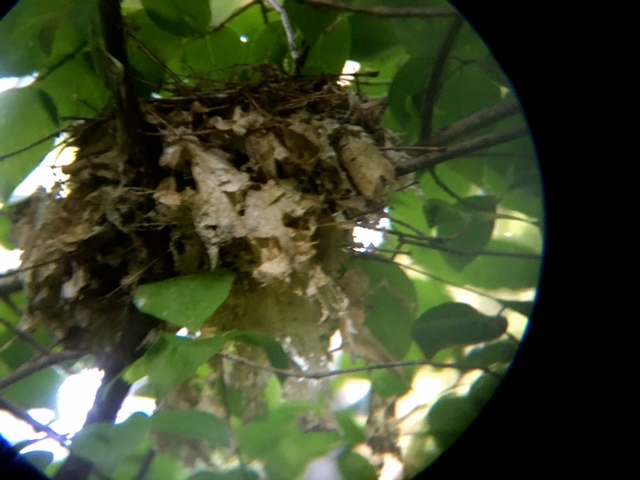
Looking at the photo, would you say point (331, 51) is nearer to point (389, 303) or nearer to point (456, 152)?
point (456, 152)

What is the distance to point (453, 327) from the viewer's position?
0.69 meters

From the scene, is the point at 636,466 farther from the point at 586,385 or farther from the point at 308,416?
the point at 308,416

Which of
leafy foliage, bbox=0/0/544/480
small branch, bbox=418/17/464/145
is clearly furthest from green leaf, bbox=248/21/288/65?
small branch, bbox=418/17/464/145

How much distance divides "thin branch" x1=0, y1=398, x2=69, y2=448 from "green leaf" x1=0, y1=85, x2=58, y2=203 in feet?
0.92

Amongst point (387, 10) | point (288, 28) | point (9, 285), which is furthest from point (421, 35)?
point (9, 285)

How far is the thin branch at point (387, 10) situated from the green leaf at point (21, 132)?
1.26 feet

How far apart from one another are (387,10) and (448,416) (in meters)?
0.51

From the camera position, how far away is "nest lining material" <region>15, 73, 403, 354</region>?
635 millimetres

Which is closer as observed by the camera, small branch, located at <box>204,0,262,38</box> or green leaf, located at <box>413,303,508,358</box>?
green leaf, located at <box>413,303,508,358</box>

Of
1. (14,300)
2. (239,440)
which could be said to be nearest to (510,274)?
(239,440)

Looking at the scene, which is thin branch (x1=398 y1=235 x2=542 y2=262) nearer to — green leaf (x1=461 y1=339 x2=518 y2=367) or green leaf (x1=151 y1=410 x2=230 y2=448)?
green leaf (x1=461 y1=339 x2=518 y2=367)

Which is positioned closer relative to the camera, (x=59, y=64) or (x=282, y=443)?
(x=282, y=443)

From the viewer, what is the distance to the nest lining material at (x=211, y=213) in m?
0.63

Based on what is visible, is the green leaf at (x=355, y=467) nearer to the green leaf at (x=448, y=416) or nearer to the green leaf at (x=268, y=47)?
the green leaf at (x=448, y=416)
